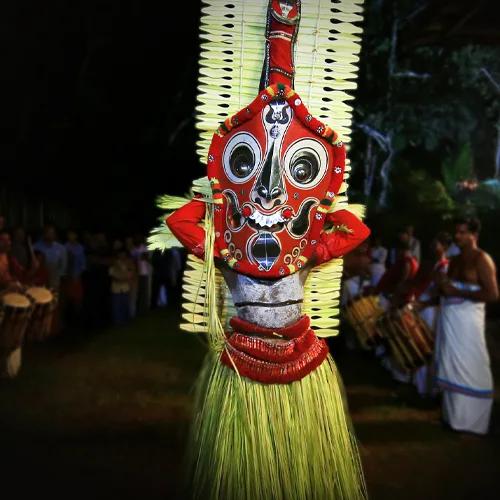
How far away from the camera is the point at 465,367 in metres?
5.31

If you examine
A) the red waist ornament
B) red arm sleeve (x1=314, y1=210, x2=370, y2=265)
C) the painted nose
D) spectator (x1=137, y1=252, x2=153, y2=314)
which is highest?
the painted nose

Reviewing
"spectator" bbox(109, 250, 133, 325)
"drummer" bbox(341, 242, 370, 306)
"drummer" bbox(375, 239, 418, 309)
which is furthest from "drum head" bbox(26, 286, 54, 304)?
"drummer" bbox(341, 242, 370, 306)

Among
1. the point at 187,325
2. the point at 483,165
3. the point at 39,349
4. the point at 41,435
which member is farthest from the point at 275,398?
the point at 483,165

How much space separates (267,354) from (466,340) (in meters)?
3.04

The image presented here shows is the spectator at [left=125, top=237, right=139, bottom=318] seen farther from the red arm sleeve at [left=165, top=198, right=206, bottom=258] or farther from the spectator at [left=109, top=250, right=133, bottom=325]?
the red arm sleeve at [left=165, top=198, right=206, bottom=258]

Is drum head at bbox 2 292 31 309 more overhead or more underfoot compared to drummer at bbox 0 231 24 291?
more underfoot

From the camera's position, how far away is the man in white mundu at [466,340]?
5.24 metres

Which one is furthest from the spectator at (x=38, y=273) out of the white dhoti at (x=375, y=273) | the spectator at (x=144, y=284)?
the white dhoti at (x=375, y=273)

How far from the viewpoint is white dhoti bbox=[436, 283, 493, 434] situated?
5.29 meters

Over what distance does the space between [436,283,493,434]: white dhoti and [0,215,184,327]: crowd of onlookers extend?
180 inches

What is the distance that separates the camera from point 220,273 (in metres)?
3.15

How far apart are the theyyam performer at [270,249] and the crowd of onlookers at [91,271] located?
486cm

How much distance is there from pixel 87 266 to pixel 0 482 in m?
6.70

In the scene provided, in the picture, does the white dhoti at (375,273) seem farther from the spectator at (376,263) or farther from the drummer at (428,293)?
the drummer at (428,293)
